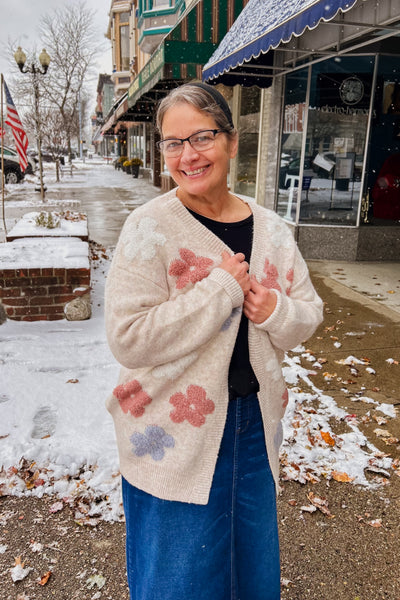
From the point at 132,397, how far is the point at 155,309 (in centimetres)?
33

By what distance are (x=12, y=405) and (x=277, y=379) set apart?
2757 millimetres

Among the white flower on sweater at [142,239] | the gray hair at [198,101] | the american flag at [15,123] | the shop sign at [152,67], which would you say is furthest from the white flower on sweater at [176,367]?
the american flag at [15,123]

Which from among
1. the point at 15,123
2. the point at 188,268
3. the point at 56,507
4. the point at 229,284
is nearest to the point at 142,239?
the point at 188,268

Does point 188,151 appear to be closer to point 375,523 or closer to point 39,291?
point 375,523

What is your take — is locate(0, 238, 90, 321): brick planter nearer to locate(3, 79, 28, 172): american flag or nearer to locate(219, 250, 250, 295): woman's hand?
locate(219, 250, 250, 295): woman's hand

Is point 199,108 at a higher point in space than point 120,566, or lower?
higher

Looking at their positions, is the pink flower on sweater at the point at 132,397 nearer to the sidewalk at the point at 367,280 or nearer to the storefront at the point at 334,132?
the sidewalk at the point at 367,280

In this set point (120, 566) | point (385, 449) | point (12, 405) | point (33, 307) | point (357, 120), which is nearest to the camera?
point (120, 566)

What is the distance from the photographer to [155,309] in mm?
1488

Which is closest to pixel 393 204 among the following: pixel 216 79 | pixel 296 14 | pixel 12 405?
pixel 216 79

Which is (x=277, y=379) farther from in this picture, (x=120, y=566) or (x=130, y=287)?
(x=120, y=566)

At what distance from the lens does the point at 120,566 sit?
2492 millimetres

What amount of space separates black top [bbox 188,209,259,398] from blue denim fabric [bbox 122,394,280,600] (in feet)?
0.18

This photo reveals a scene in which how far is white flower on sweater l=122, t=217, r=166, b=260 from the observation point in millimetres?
1494
